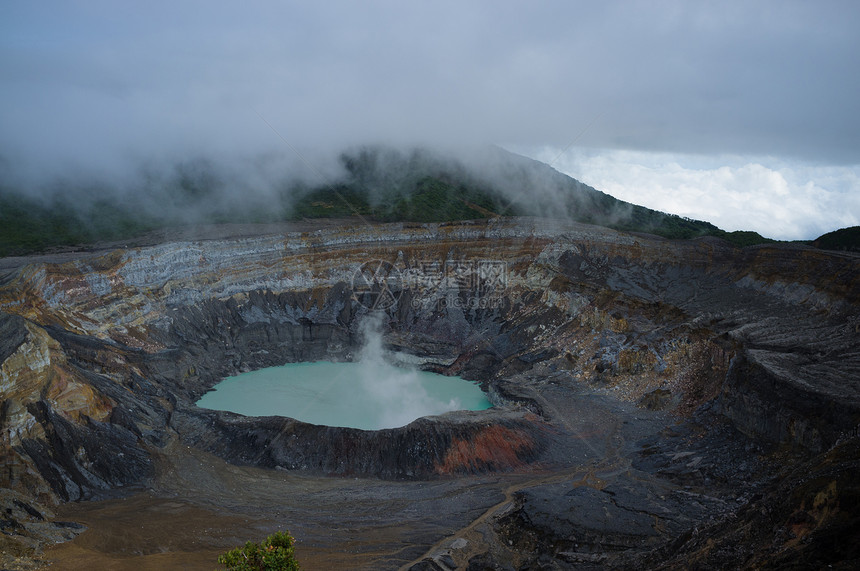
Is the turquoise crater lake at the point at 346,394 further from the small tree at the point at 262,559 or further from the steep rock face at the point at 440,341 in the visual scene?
the small tree at the point at 262,559

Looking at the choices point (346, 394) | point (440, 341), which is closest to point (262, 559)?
point (346, 394)

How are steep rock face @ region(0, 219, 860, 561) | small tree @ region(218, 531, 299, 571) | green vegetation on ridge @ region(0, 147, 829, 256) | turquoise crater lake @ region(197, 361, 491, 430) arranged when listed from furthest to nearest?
1. green vegetation on ridge @ region(0, 147, 829, 256)
2. turquoise crater lake @ region(197, 361, 491, 430)
3. steep rock face @ region(0, 219, 860, 561)
4. small tree @ region(218, 531, 299, 571)

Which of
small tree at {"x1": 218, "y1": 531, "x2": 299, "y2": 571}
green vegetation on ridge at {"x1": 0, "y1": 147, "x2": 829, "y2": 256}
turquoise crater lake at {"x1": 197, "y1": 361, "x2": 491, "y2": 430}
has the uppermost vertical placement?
green vegetation on ridge at {"x1": 0, "y1": 147, "x2": 829, "y2": 256}

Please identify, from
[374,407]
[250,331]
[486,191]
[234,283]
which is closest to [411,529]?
[374,407]

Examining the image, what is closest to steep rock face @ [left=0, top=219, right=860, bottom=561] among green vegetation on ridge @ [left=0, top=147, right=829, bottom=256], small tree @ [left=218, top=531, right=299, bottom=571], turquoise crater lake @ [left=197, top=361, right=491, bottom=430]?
turquoise crater lake @ [left=197, top=361, right=491, bottom=430]

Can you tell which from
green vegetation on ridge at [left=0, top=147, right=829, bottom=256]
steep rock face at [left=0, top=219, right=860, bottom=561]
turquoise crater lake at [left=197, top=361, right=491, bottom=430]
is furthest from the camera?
green vegetation on ridge at [left=0, top=147, right=829, bottom=256]

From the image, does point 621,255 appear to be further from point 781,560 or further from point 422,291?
point 781,560

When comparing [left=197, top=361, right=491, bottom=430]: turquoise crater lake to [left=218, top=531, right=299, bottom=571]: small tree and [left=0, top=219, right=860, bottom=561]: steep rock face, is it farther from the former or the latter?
[left=218, top=531, right=299, bottom=571]: small tree

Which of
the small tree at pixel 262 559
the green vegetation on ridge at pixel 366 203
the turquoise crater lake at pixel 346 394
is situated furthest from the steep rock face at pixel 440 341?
the green vegetation on ridge at pixel 366 203
